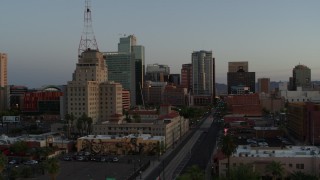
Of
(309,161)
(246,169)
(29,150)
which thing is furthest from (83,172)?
(309,161)

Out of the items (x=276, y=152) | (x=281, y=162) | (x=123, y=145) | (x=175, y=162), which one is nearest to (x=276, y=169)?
(x=281, y=162)

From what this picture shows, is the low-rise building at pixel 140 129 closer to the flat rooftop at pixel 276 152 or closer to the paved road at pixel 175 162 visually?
the paved road at pixel 175 162

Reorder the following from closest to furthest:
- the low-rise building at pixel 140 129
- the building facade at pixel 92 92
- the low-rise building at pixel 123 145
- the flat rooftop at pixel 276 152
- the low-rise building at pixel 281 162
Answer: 1. the low-rise building at pixel 281 162
2. the flat rooftop at pixel 276 152
3. the low-rise building at pixel 123 145
4. the low-rise building at pixel 140 129
5. the building facade at pixel 92 92

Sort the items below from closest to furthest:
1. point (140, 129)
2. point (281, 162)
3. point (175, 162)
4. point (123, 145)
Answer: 1. point (281, 162)
2. point (175, 162)
3. point (123, 145)
4. point (140, 129)

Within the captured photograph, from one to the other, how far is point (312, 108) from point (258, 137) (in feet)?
51.1

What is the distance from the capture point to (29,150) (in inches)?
2667

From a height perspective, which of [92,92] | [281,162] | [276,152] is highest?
[92,92]

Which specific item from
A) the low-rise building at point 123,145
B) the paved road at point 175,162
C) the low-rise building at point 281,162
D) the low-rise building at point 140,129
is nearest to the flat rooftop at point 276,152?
the low-rise building at point 281,162

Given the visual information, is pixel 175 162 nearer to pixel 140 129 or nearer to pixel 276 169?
pixel 140 129

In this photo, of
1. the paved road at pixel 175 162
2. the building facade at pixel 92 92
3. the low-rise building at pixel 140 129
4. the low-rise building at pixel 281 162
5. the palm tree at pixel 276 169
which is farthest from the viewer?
the building facade at pixel 92 92

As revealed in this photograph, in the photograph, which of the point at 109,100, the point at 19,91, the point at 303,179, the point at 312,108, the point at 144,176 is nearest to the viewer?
the point at 303,179

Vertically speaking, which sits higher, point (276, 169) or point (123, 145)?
point (276, 169)

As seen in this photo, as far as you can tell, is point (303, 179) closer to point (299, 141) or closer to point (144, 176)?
point (144, 176)

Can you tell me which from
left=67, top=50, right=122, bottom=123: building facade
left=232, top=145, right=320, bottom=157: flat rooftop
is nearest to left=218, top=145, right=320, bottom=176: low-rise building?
left=232, top=145, right=320, bottom=157: flat rooftop
